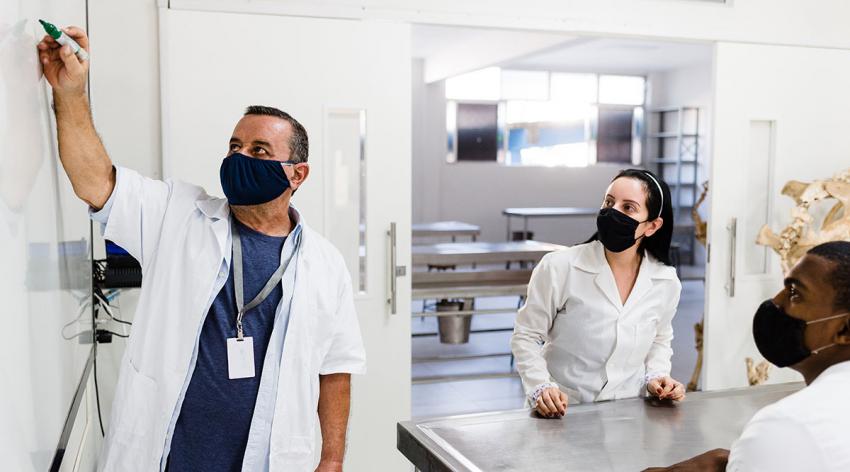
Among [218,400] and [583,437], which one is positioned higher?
[218,400]

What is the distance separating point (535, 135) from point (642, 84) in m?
2.19

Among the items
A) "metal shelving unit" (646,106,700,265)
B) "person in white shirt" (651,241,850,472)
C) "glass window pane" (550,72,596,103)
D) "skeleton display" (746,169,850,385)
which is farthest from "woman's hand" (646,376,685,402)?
"glass window pane" (550,72,596,103)

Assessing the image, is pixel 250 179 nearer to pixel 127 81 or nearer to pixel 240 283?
pixel 240 283

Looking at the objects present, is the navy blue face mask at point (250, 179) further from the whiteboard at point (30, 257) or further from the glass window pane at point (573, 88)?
the glass window pane at point (573, 88)

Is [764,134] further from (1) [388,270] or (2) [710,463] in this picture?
(2) [710,463]

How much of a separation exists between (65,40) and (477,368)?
523 cm

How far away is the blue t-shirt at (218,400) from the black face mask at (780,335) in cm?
110

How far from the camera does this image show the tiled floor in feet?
17.4

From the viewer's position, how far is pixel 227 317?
176 centimetres

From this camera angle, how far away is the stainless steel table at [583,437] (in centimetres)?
166

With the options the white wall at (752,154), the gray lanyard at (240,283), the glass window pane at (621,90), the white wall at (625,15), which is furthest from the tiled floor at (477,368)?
the glass window pane at (621,90)

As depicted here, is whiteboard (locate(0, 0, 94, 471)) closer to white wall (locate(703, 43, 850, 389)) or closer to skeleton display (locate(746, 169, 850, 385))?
white wall (locate(703, 43, 850, 389))

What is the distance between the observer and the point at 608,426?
191 centimetres

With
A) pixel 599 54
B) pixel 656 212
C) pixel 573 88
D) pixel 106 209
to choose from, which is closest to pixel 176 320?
pixel 106 209
